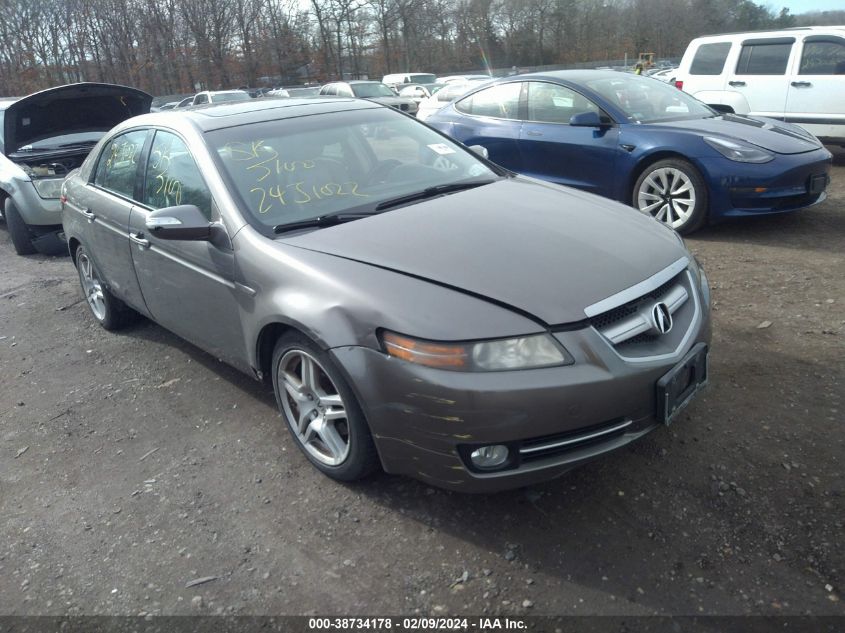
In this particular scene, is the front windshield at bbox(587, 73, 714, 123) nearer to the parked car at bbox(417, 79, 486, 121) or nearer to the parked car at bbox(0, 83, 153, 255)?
the parked car at bbox(417, 79, 486, 121)

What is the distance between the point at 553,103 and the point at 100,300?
184 inches

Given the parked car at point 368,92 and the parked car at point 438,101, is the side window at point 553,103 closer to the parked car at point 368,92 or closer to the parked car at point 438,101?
the parked car at point 438,101

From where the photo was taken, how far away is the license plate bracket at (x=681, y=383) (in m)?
2.50

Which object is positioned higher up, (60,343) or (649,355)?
(649,355)

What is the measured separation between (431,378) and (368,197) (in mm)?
1378

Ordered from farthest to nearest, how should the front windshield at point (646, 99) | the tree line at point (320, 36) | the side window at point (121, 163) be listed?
the tree line at point (320, 36)
the front windshield at point (646, 99)
the side window at point (121, 163)

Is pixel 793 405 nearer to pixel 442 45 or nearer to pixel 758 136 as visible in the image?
pixel 758 136

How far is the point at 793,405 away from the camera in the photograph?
3.22 m

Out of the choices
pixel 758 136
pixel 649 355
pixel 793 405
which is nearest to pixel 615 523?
pixel 649 355

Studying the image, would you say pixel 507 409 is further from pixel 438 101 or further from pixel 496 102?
pixel 438 101

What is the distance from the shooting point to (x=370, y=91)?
24109mm

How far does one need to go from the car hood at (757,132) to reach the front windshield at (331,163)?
3025 millimetres

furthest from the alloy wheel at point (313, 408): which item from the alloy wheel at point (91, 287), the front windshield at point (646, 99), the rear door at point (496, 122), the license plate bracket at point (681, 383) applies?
the front windshield at point (646, 99)

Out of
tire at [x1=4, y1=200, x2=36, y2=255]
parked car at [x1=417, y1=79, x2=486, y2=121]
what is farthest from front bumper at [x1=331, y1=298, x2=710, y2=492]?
tire at [x1=4, y1=200, x2=36, y2=255]
